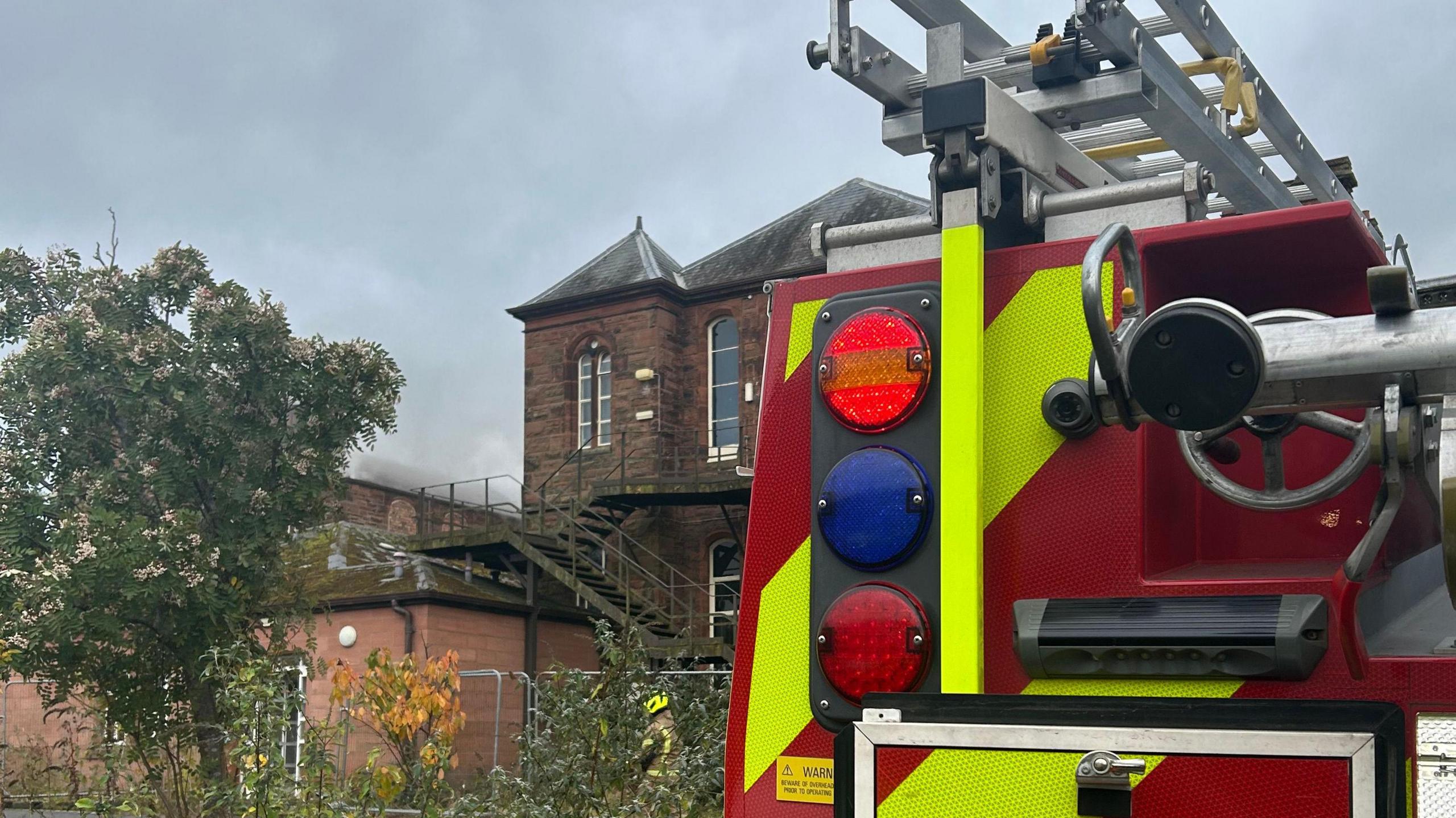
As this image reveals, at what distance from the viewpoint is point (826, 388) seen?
2.48 m

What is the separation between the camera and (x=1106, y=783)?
5.78 ft

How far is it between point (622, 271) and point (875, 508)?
28.9 metres

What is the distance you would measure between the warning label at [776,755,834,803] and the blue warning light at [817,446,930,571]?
0.34 metres

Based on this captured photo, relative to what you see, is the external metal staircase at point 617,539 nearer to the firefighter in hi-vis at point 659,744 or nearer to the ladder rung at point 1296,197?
the firefighter in hi-vis at point 659,744

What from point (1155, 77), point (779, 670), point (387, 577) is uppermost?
point (1155, 77)

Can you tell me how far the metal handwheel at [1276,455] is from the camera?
1.96m

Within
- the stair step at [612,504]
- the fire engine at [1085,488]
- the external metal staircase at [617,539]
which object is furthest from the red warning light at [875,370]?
Result: the stair step at [612,504]

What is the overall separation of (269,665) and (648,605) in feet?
58.3

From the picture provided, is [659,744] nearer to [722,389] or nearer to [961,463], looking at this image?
[961,463]

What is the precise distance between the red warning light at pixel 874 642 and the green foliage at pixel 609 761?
3.86 metres

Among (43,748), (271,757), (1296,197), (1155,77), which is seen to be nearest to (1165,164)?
(1296,197)

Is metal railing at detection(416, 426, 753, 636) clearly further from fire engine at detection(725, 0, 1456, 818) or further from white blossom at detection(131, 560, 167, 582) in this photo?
fire engine at detection(725, 0, 1456, 818)

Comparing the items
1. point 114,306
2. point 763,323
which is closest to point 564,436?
point 763,323

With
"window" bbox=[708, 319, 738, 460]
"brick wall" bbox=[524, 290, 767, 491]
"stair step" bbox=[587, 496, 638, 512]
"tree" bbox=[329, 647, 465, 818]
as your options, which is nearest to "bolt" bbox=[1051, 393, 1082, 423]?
"tree" bbox=[329, 647, 465, 818]
